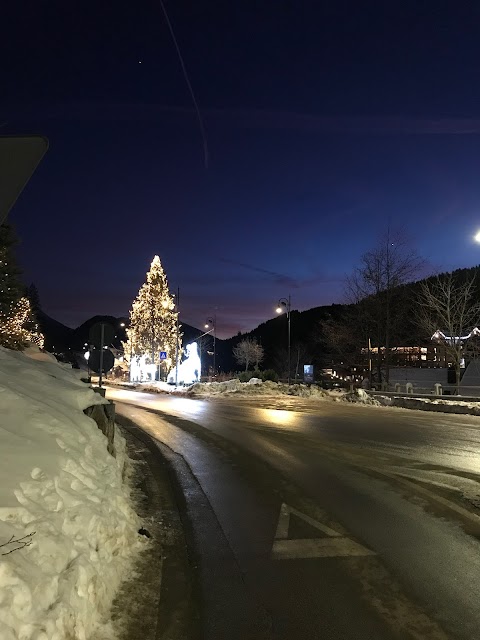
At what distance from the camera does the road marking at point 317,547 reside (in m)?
5.54

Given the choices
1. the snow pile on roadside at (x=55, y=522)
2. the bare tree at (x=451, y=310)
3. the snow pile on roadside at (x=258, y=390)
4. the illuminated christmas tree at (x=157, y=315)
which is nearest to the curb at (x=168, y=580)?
the snow pile on roadside at (x=55, y=522)

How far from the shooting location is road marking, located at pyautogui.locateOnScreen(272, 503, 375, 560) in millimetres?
5539

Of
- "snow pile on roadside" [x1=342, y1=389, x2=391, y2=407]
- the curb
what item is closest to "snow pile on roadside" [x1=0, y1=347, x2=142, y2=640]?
the curb

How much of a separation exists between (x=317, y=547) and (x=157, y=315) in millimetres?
48547

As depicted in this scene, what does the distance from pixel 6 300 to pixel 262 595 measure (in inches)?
899

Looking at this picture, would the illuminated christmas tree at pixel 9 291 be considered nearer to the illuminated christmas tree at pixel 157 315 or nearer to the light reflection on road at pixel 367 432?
the light reflection on road at pixel 367 432

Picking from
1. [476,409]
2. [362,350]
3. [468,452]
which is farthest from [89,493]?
[362,350]

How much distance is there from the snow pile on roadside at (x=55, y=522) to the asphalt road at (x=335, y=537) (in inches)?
37.5

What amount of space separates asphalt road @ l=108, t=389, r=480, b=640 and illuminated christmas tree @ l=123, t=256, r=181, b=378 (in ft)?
132

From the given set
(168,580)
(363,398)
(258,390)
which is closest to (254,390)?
(258,390)

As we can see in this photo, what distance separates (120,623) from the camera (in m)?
3.79

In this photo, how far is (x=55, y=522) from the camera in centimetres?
423

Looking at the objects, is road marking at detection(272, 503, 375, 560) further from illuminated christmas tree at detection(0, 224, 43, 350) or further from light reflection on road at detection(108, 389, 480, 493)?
illuminated christmas tree at detection(0, 224, 43, 350)

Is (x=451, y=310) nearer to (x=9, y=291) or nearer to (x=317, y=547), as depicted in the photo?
(x=9, y=291)
